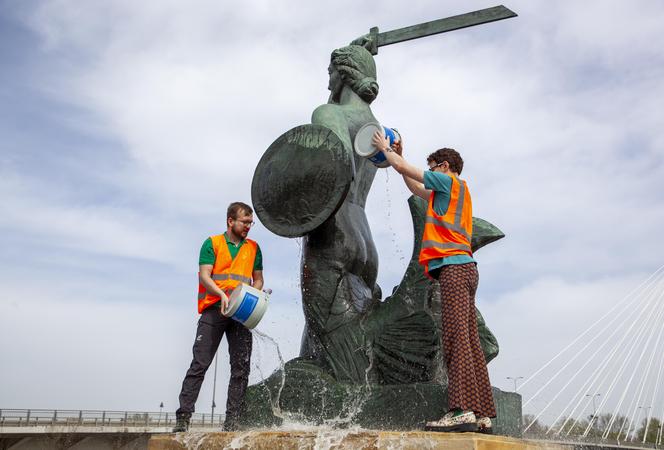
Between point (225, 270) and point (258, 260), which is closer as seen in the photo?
point (225, 270)

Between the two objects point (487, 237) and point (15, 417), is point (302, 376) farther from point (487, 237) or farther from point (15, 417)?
point (15, 417)

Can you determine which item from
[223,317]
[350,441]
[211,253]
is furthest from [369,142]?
[350,441]

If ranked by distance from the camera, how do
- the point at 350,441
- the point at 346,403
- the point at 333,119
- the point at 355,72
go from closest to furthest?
the point at 350,441
the point at 346,403
the point at 333,119
the point at 355,72

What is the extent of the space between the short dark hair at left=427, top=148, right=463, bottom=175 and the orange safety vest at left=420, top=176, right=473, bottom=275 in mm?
182

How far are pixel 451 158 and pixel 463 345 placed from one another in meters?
1.11

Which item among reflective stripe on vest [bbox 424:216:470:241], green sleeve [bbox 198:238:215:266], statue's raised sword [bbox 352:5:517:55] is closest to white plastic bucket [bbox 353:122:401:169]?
reflective stripe on vest [bbox 424:216:470:241]

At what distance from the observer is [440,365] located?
4117mm

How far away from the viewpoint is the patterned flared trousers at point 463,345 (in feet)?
10.9

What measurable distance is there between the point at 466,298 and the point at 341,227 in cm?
142

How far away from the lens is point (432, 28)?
6016 millimetres

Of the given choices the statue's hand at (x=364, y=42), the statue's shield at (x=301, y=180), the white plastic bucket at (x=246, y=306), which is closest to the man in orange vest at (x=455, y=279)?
the statue's shield at (x=301, y=180)

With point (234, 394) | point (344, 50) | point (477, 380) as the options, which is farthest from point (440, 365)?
point (344, 50)

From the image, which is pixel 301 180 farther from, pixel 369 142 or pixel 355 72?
pixel 355 72

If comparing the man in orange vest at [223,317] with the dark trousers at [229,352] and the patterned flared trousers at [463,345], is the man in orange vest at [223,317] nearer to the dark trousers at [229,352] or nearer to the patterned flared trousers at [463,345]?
the dark trousers at [229,352]
